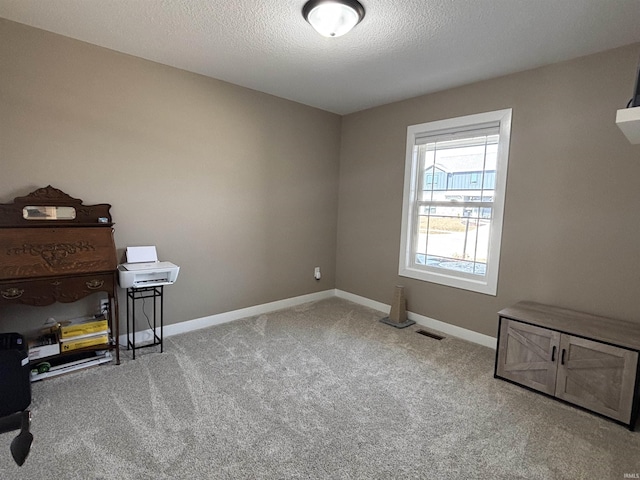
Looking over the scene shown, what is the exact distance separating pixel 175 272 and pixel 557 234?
3.16 meters

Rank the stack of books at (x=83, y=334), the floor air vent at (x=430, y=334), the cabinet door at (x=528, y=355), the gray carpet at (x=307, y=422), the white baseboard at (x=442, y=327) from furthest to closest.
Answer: the floor air vent at (x=430, y=334), the white baseboard at (x=442, y=327), the stack of books at (x=83, y=334), the cabinet door at (x=528, y=355), the gray carpet at (x=307, y=422)

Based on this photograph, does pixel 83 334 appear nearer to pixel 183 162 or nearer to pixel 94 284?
pixel 94 284

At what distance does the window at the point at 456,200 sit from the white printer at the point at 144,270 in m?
2.46

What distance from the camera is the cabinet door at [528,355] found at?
233 centimetres

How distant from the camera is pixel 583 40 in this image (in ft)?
7.70

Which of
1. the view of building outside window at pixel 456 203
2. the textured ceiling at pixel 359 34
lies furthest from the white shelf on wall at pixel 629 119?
the view of building outside window at pixel 456 203

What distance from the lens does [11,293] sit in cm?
220

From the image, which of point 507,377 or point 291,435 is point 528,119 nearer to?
point 507,377

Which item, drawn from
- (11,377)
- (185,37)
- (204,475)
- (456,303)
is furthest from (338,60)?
(11,377)

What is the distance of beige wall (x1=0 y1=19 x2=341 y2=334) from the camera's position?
2490 millimetres

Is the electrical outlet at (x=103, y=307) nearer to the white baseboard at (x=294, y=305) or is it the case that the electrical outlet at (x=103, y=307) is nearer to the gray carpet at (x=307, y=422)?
the white baseboard at (x=294, y=305)

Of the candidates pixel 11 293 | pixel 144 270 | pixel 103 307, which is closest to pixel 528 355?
pixel 144 270

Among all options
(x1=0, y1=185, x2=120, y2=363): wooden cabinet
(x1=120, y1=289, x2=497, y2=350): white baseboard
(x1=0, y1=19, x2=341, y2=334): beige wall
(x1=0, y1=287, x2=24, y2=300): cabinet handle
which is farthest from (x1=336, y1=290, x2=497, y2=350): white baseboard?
(x1=0, y1=287, x2=24, y2=300): cabinet handle

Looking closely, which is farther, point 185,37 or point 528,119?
point 528,119
